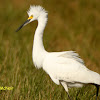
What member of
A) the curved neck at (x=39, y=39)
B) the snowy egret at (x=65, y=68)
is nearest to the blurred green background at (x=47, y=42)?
the snowy egret at (x=65, y=68)

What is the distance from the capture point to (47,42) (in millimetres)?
5691

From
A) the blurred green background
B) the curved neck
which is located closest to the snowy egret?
the curved neck

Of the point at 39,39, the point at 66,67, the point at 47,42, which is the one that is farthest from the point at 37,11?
the point at 47,42

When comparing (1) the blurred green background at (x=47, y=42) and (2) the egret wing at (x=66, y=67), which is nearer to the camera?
(2) the egret wing at (x=66, y=67)

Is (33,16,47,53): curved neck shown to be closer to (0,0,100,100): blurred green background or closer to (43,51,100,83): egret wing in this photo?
(43,51,100,83): egret wing

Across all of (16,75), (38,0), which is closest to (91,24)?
(38,0)

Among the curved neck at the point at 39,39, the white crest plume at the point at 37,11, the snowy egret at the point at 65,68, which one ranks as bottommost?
the snowy egret at the point at 65,68

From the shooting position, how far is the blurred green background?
440cm

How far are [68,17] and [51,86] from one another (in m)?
5.53

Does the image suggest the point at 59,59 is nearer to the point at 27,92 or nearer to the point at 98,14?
the point at 27,92

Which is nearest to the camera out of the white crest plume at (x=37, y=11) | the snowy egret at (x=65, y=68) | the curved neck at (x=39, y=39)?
the snowy egret at (x=65, y=68)

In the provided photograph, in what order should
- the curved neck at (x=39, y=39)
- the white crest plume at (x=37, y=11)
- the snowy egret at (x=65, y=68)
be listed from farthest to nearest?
the white crest plume at (x=37, y=11), the curved neck at (x=39, y=39), the snowy egret at (x=65, y=68)

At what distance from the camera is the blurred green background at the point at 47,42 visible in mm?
4402

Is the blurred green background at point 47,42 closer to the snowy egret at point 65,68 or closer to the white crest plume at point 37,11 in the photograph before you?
the snowy egret at point 65,68
